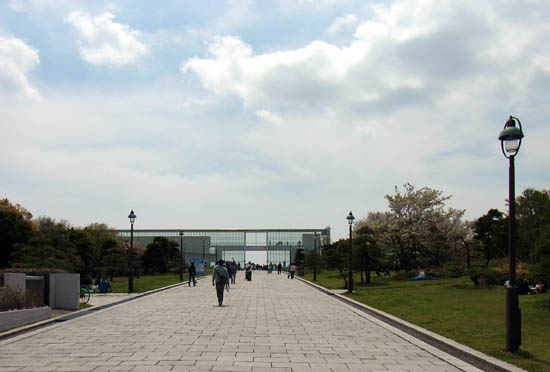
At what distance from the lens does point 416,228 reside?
1879 inches

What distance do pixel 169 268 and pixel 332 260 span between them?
96.6 feet

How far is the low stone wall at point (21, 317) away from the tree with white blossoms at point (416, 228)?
35.4 m

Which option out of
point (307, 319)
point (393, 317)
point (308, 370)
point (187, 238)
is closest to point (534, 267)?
point (393, 317)

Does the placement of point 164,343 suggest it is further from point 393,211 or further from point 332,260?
point 393,211

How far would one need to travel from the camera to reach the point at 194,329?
12.9 m

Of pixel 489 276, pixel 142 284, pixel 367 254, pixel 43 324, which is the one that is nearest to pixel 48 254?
pixel 142 284

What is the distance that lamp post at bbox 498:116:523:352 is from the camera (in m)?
9.48

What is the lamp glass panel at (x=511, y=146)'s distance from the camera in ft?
32.7

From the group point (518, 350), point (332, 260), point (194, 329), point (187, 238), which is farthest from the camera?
point (187, 238)

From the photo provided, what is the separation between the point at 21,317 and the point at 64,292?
443 cm

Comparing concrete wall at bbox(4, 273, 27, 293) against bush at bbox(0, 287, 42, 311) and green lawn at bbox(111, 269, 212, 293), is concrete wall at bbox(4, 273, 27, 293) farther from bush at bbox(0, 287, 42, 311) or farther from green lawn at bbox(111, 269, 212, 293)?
green lawn at bbox(111, 269, 212, 293)

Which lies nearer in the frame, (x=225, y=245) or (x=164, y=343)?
(x=164, y=343)

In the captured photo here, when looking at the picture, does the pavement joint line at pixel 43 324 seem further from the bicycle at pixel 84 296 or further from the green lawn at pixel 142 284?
the green lawn at pixel 142 284

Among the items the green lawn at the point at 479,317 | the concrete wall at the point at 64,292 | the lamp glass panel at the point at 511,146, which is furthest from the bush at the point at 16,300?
the lamp glass panel at the point at 511,146
